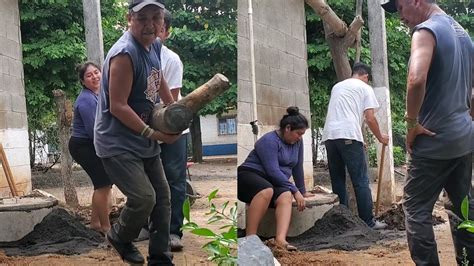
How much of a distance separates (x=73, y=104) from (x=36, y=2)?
31 cm

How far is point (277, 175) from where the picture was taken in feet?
6.73

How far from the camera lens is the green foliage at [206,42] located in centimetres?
153

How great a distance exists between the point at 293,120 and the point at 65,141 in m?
0.77

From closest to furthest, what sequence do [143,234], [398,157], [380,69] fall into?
[143,234], [380,69], [398,157]

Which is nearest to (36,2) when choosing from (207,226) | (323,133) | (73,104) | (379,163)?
(73,104)

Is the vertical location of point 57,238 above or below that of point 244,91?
below

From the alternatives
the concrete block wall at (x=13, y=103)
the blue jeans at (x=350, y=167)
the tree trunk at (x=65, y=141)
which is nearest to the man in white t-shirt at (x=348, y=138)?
the blue jeans at (x=350, y=167)

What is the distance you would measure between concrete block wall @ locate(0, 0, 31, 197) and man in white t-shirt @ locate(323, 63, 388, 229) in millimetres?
1283

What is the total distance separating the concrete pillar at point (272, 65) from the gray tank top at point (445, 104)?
16.8 inches

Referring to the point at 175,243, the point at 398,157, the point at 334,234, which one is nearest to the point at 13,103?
the point at 175,243

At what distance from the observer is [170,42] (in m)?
1.56

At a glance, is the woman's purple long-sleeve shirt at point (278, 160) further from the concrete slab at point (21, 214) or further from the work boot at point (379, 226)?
the work boot at point (379, 226)

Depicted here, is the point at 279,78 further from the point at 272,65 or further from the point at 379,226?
the point at 379,226

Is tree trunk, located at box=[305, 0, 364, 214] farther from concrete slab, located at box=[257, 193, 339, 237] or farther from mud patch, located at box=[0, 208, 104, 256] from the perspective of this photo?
mud patch, located at box=[0, 208, 104, 256]
